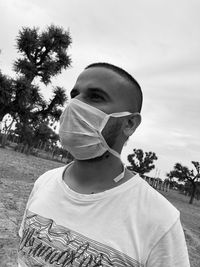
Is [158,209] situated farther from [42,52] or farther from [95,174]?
[42,52]

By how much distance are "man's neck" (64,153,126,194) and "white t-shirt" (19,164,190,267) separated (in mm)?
63

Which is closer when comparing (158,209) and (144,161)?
(158,209)

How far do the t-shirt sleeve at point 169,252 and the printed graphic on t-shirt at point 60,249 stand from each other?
0.22 feet

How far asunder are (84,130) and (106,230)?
1.68 feet

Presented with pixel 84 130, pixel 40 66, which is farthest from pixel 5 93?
pixel 84 130

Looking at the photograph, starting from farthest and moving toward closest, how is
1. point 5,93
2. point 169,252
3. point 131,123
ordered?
point 5,93 → point 131,123 → point 169,252

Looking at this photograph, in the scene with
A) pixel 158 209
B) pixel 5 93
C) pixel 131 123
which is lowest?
pixel 158 209

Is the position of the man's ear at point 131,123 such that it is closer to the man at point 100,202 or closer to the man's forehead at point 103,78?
the man at point 100,202

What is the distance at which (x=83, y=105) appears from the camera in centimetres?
140

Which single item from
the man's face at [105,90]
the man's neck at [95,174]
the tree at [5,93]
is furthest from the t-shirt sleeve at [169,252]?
the tree at [5,93]

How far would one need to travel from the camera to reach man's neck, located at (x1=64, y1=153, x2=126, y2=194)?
131 cm

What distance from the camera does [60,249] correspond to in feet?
3.81

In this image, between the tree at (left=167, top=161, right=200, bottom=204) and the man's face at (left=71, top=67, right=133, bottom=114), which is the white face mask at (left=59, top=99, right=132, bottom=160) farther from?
the tree at (left=167, top=161, right=200, bottom=204)

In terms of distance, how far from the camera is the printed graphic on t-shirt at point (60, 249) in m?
1.08
